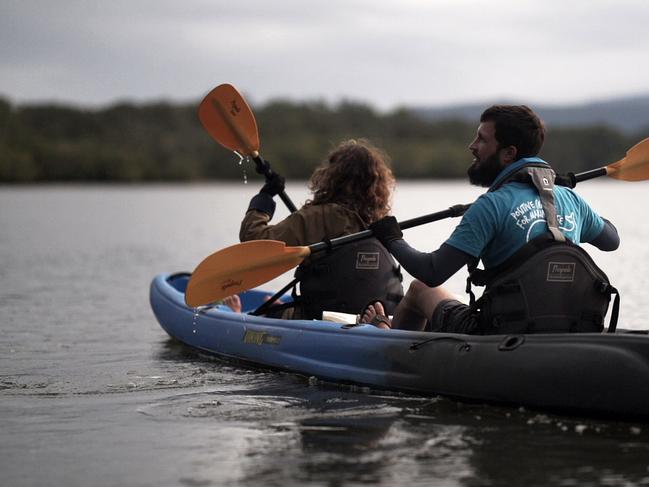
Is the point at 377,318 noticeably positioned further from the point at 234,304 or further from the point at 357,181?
the point at 234,304

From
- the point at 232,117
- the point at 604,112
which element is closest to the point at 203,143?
the point at 232,117

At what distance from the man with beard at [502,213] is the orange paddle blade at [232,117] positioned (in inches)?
107

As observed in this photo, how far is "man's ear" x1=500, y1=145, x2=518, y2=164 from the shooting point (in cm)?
530

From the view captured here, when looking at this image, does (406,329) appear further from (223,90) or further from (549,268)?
(223,90)

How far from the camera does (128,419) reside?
5.45m

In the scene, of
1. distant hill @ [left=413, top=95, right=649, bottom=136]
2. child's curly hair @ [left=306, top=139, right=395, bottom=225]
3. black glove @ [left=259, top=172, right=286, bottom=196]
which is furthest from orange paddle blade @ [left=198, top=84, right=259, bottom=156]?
distant hill @ [left=413, top=95, right=649, bottom=136]

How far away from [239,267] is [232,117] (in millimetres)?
2028

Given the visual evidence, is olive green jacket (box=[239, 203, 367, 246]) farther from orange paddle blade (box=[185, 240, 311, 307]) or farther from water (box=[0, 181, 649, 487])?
water (box=[0, 181, 649, 487])

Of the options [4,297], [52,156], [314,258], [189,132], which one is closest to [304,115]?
[189,132]

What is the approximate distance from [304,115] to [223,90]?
182 feet

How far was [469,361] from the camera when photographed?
539 centimetres

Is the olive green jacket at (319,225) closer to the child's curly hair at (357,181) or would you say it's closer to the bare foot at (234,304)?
the child's curly hair at (357,181)

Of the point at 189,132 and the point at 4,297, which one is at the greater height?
the point at 189,132

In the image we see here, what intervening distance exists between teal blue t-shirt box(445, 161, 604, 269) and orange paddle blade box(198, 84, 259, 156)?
3182mm
